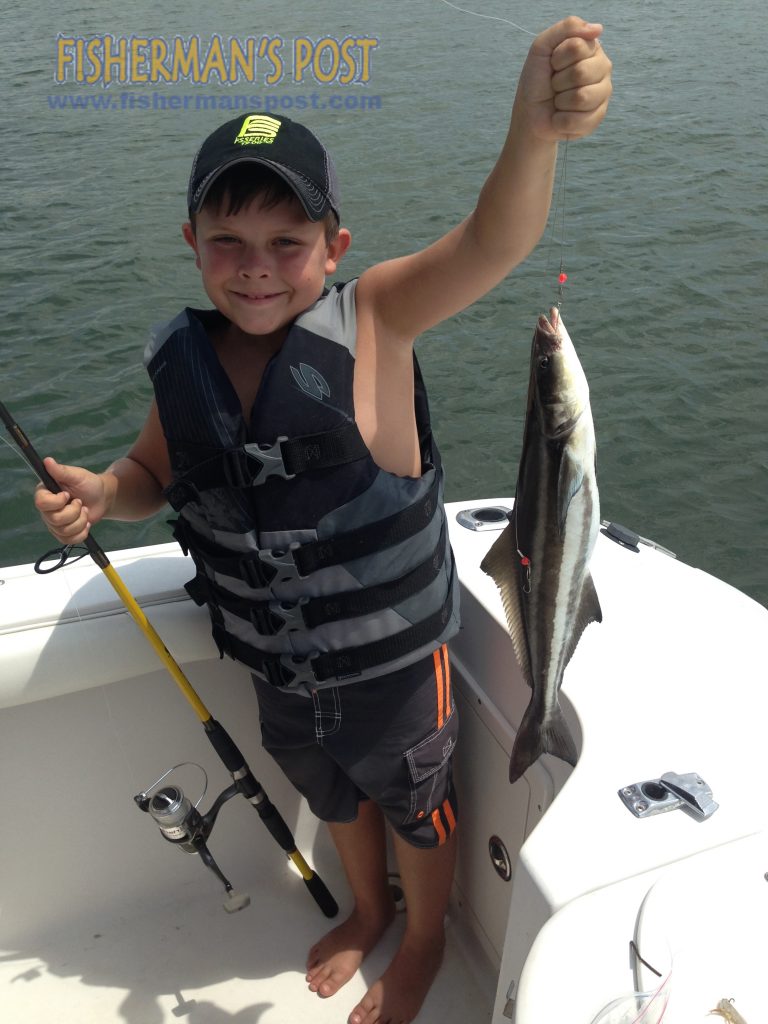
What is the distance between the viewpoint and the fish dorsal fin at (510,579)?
195cm

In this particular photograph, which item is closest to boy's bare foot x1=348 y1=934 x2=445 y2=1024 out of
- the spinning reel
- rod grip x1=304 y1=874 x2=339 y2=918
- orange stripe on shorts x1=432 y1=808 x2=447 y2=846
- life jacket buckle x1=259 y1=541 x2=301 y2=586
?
rod grip x1=304 y1=874 x2=339 y2=918

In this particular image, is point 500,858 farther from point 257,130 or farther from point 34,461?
point 257,130

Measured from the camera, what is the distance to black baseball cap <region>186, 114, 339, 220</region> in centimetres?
193

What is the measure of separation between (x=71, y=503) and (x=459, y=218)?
26.3 ft

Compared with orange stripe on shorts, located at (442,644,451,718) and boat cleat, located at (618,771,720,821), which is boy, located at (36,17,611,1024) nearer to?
orange stripe on shorts, located at (442,644,451,718)

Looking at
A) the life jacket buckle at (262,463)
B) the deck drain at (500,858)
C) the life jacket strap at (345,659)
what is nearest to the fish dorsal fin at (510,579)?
the life jacket strap at (345,659)

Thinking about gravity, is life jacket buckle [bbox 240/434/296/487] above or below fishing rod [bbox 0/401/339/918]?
above

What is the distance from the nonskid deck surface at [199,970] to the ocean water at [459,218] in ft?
10.7

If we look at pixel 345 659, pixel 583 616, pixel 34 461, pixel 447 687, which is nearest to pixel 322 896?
pixel 447 687

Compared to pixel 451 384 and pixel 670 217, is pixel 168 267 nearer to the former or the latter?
pixel 451 384

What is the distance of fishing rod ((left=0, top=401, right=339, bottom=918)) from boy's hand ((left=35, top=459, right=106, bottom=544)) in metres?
0.03

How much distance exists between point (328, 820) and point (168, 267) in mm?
7444

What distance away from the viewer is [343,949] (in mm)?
2725

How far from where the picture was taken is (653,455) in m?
6.46
